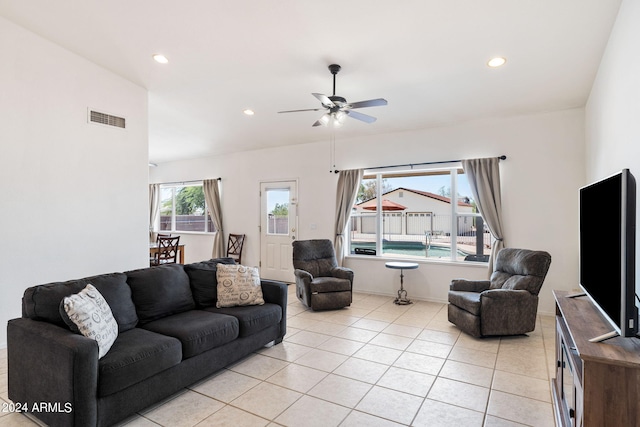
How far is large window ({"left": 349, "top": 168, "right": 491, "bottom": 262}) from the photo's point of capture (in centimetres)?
532

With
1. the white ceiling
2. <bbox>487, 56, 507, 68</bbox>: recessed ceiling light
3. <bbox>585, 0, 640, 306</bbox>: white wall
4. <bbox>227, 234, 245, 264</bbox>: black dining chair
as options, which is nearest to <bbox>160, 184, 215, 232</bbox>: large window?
<bbox>227, 234, 245, 264</bbox>: black dining chair

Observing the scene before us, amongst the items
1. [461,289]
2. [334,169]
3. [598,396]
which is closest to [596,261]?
[598,396]

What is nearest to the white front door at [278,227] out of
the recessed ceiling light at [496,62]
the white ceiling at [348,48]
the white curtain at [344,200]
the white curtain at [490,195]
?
the white curtain at [344,200]

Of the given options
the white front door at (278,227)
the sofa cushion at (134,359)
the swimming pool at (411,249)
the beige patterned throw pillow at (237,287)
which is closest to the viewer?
the sofa cushion at (134,359)

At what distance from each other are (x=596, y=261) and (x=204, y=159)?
7757 millimetres

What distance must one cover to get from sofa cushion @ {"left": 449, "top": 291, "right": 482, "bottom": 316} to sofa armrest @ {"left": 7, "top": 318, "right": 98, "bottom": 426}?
3.51 m

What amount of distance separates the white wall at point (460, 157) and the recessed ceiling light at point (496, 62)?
169 centimetres

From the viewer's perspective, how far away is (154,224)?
29.8 ft

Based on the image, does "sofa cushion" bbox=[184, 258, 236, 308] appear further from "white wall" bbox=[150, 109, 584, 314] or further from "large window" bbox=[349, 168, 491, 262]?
"large window" bbox=[349, 168, 491, 262]

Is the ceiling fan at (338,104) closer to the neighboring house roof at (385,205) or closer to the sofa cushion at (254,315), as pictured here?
the sofa cushion at (254,315)

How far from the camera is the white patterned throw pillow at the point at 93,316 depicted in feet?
6.89

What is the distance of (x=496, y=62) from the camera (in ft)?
11.2

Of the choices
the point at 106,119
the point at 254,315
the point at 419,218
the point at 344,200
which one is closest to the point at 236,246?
the point at 344,200

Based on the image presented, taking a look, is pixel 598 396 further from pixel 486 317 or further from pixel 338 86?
pixel 338 86
